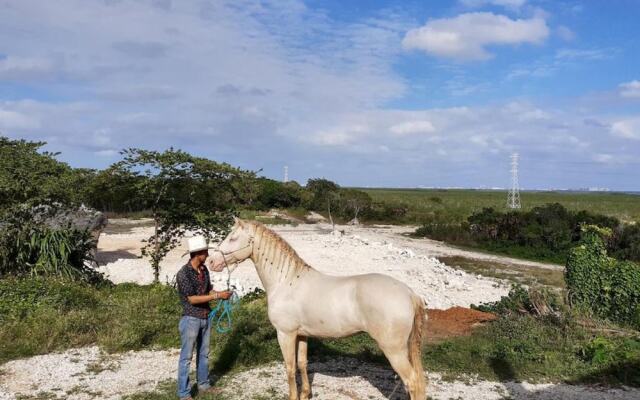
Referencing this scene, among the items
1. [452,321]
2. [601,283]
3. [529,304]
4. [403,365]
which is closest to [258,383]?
[403,365]

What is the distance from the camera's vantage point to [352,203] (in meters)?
41.6

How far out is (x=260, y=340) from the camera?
7879 mm

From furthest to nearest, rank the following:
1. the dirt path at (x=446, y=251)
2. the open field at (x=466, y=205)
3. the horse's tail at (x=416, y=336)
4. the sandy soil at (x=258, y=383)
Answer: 1. the open field at (x=466, y=205)
2. the dirt path at (x=446, y=251)
3. the sandy soil at (x=258, y=383)
4. the horse's tail at (x=416, y=336)

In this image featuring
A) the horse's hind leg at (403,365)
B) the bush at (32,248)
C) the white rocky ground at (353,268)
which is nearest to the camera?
the horse's hind leg at (403,365)

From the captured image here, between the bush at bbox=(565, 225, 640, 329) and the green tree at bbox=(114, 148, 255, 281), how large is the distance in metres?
7.11

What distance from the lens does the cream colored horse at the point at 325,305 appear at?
486cm

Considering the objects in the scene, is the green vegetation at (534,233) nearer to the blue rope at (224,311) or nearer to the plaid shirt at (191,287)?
the blue rope at (224,311)

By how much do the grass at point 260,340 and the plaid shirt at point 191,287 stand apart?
4.14 feet

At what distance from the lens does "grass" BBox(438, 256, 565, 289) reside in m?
17.8

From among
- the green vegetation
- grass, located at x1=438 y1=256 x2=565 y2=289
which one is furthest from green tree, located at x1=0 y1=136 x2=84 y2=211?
the green vegetation

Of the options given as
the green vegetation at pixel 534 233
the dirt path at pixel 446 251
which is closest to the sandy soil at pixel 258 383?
the dirt path at pixel 446 251

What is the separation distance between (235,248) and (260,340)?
2.92 m

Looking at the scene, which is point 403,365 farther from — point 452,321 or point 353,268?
point 353,268

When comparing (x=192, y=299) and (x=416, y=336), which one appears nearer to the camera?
(x=416, y=336)
